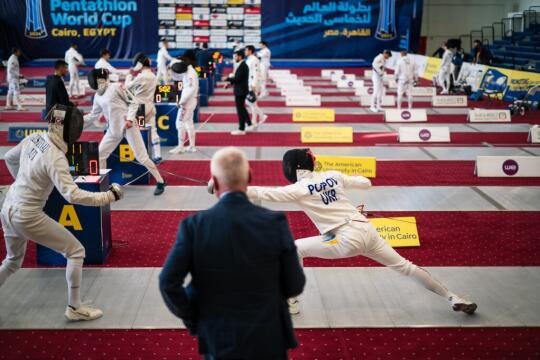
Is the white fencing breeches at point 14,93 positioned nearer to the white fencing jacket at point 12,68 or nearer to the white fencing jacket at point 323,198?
the white fencing jacket at point 12,68

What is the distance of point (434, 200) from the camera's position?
964cm

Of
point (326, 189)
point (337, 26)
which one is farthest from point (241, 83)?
point (337, 26)

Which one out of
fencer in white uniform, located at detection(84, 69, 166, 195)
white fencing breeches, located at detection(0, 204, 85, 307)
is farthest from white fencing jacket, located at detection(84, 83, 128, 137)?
white fencing breeches, located at detection(0, 204, 85, 307)

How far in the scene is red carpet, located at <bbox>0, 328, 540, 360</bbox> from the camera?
5.03m

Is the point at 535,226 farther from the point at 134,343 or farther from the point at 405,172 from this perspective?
the point at 134,343

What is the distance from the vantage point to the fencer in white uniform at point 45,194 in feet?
16.5

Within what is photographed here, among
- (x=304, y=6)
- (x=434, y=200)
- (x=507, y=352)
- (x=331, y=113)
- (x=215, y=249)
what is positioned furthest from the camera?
(x=304, y=6)

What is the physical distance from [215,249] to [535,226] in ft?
21.3

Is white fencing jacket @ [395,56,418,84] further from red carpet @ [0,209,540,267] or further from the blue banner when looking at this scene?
the blue banner

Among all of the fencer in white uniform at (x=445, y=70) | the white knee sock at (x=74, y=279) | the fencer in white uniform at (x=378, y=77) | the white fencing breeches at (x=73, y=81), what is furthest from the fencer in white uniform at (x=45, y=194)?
the fencer in white uniform at (x=445, y=70)

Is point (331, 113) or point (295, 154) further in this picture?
point (331, 113)

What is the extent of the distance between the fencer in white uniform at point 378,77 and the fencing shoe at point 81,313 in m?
13.9

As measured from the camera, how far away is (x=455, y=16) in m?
36.2

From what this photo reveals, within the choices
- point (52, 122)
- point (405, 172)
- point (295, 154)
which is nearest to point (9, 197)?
point (52, 122)
